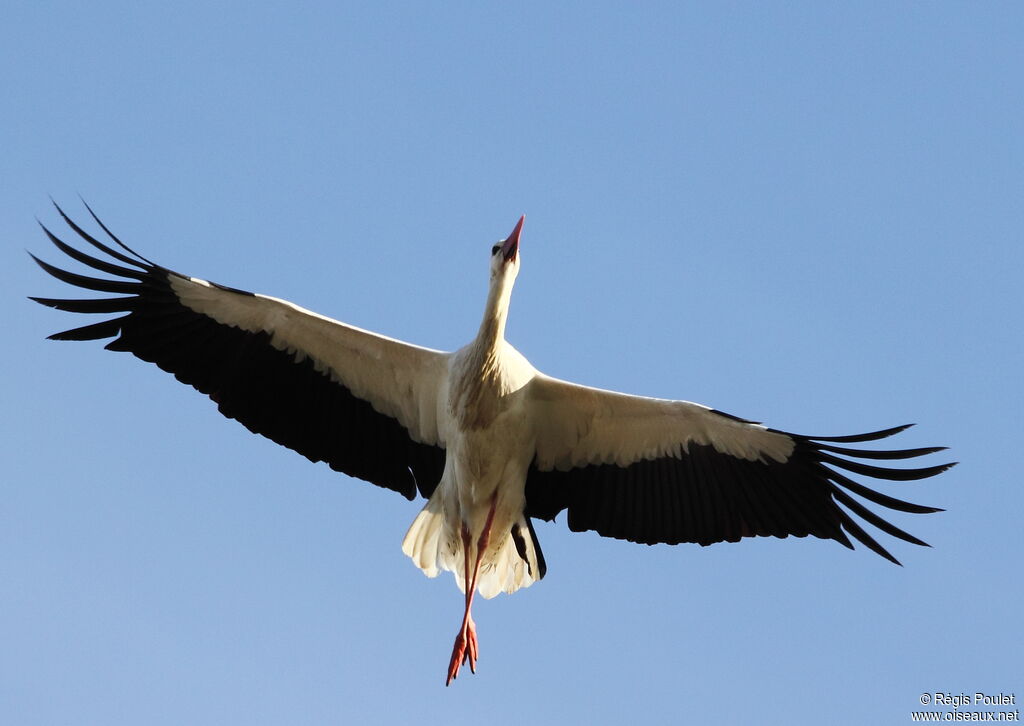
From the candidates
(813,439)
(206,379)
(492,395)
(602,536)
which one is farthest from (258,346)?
(813,439)

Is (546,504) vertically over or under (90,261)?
under

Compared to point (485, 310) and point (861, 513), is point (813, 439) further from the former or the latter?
point (485, 310)

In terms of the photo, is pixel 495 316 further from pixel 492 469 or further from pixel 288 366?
pixel 288 366

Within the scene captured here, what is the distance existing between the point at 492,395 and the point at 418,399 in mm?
826

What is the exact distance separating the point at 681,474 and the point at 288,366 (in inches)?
99.2

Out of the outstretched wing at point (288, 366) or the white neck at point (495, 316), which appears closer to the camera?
the white neck at point (495, 316)

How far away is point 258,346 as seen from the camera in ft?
31.7

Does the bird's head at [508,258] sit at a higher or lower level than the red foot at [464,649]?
higher

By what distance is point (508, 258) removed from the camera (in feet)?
29.3

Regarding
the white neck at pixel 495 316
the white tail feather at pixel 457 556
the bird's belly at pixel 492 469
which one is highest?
the white neck at pixel 495 316

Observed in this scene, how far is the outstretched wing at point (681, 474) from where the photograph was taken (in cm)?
916

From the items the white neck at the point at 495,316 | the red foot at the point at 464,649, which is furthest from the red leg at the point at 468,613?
the white neck at the point at 495,316

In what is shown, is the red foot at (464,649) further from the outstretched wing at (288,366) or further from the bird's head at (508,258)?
the bird's head at (508,258)

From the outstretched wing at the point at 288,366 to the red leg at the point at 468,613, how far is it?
497mm
